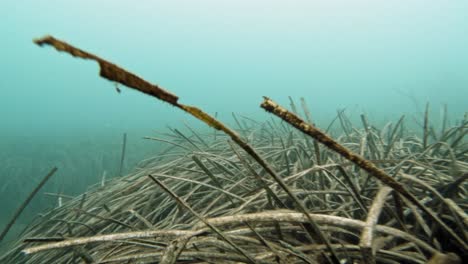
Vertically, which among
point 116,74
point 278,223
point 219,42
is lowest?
point 278,223

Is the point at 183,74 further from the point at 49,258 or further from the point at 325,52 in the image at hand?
the point at 49,258

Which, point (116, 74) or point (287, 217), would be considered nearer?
point (116, 74)

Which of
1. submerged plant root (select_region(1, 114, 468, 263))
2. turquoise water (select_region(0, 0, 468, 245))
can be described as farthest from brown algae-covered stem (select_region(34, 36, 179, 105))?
turquoise water (select_region(0, 0, 468, 245))

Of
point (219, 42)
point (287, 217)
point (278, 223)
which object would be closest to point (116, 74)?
point (287, 217)

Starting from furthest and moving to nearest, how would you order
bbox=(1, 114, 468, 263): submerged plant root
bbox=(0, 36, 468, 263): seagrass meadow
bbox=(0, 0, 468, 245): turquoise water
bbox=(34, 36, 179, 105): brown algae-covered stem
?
1. bbox=(0, 0, 468, 245): turquoise water
2. bbox=(1, 114, 468, 263): submerged plant root
3. bbox=(0, 36, 468, 263): seagrass meadow
4. bbox=(34, 36, 179, 105): brown algae-covered stem

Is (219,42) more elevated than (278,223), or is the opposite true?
(219,42)

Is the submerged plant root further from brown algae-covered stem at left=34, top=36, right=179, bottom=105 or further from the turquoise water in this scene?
the turquoise water

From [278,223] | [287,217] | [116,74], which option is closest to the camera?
[116,74]

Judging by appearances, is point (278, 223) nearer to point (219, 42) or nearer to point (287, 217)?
point (287, 217)

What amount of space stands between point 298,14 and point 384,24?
2162 centimetres

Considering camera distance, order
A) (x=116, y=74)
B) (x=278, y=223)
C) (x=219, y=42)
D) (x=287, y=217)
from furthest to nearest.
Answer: (x=219, y=42) → (x=278, y=223) → (x=287, y=217) → (x=116, y=74)

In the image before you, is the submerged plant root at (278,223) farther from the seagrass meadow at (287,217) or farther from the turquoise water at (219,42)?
the turquoise water at (219,42)

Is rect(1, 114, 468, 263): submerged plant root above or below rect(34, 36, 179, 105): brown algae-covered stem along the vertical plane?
below

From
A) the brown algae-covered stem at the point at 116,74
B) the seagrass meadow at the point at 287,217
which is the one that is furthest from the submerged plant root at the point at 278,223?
the brown algae-covered stem at the point at 116,74
